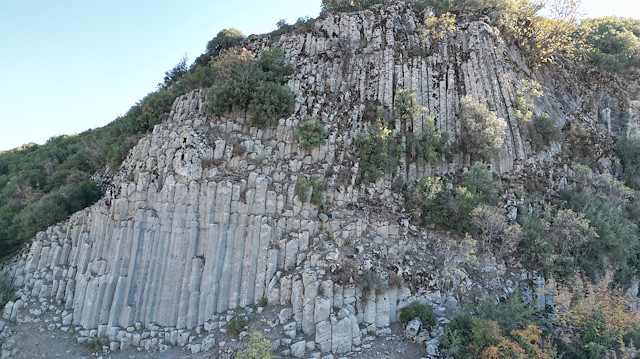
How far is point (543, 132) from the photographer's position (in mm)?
24406

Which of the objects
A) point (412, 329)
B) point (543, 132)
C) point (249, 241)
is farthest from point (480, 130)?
point (249, 241)

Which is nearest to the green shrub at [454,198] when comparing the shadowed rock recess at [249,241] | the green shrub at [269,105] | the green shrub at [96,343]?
the shadowed rock recess at [249,241]

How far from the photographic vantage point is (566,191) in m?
22.2

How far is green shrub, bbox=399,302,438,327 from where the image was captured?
15.6 meters

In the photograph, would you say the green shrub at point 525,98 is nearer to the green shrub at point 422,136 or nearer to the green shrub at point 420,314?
the green shrub at point 422,136

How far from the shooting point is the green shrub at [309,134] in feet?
68.0

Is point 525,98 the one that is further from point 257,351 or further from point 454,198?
point 257,351

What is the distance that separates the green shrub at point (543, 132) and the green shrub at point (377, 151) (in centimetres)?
1029

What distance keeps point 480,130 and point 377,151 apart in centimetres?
703

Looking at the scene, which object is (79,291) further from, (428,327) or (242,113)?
(428,327)

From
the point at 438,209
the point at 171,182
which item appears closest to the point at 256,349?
the point at 171,182

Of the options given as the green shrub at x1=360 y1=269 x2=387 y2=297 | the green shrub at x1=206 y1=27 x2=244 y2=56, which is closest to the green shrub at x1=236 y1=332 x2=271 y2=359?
the green shrub at x1=360 y1=269 x2=387 y2=297

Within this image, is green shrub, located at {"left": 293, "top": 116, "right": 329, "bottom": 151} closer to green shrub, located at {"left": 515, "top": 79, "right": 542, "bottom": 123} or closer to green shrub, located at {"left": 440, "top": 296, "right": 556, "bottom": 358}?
green shrub, located at {"left": 440, "top": 296, "right": 556, "bottom": 358}

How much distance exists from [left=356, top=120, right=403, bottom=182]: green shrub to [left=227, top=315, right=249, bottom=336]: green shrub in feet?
33.1
